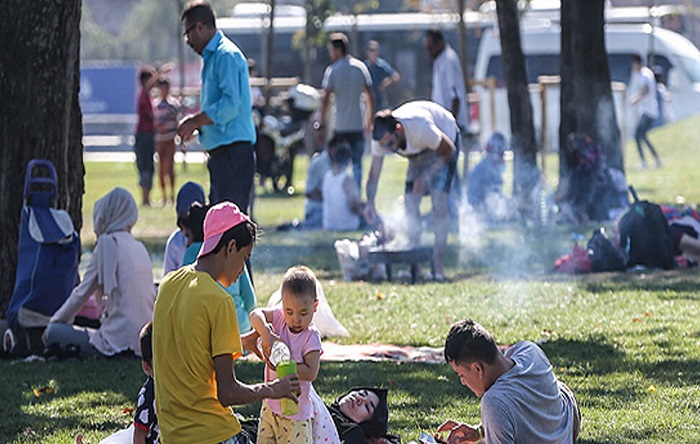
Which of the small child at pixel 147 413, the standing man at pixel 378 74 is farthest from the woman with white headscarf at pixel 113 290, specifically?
the standing man at pixel 378 74

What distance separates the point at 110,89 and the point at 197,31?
34269mm

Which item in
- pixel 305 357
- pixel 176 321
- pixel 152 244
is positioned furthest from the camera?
pixel 152 244

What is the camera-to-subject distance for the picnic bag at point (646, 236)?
10797 millimetres

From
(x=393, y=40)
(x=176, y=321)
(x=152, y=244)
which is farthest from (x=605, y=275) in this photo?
(x=393, y=40)

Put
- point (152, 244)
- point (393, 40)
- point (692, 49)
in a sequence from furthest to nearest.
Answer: point (393, 40) < point (692, 49) < point (152, 244)

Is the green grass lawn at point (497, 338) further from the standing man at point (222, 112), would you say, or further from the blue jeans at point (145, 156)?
the blue jeans at point (145, 156)

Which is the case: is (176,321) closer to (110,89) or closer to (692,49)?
(692,49)

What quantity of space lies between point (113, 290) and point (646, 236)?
494cm

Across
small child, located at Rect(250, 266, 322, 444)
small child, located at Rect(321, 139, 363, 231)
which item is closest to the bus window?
small child, located at Rect(321, 139, 363, 231)

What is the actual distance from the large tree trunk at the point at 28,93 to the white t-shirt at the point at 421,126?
112 inches

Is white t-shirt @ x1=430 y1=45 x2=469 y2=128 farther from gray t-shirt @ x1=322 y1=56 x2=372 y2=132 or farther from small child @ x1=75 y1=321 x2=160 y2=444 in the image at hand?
small child @ x1=75 y1=321 x2=160 y2=444

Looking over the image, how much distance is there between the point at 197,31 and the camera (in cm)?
892

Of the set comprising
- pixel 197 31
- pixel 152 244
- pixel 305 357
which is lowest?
pixel 152 244

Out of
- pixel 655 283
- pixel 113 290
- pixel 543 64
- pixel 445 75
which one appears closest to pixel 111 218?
pixel 113 290
